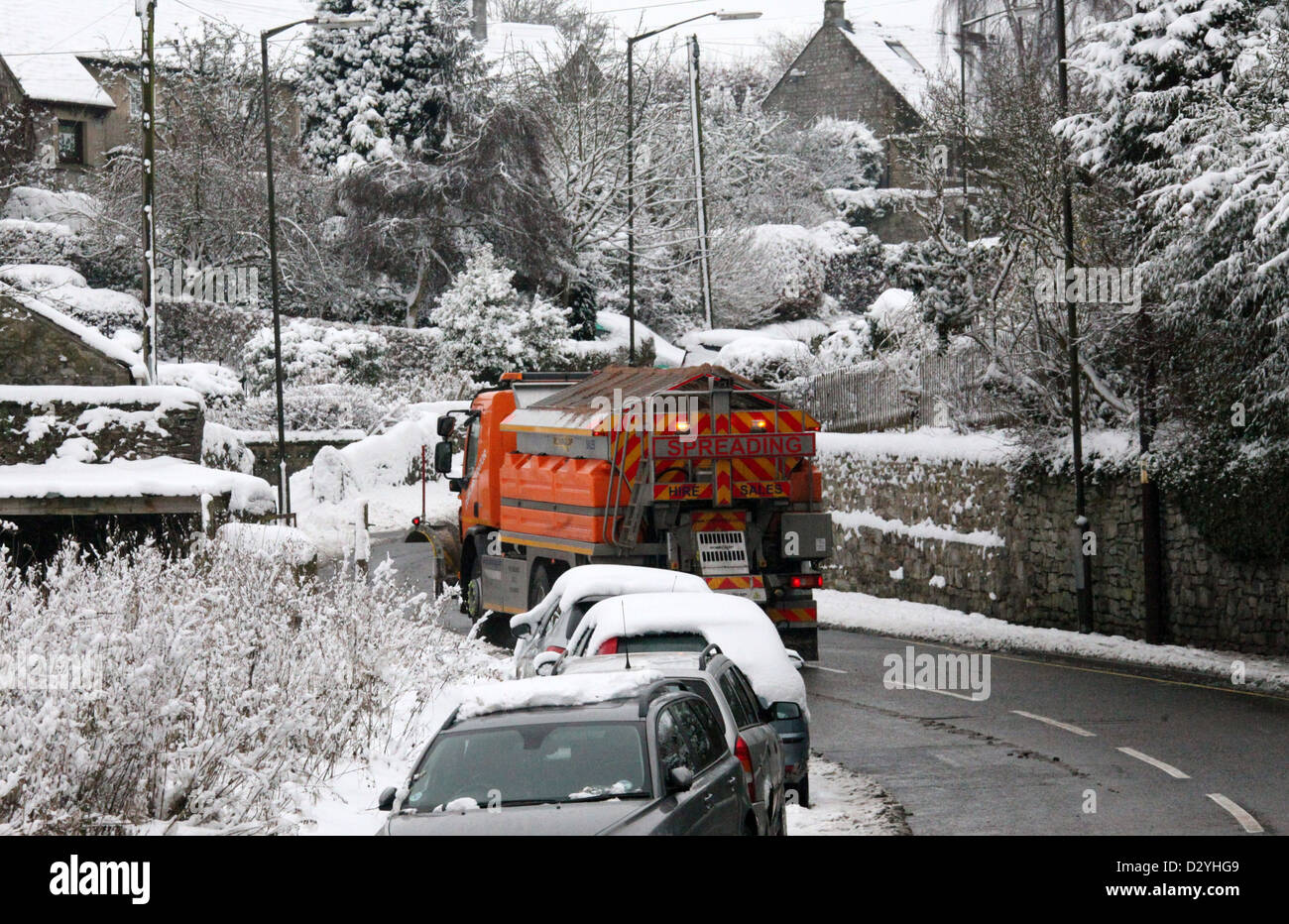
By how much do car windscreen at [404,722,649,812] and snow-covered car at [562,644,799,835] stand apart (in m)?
1.08

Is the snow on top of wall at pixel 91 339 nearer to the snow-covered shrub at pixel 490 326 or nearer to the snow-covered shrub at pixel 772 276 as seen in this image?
the snow-covered shrub at pixel 490 326

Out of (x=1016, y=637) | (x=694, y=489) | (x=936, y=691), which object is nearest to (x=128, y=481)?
(x=694, y=489)

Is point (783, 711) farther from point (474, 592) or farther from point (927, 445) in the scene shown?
point (927, 445)

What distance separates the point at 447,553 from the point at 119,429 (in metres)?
7.95

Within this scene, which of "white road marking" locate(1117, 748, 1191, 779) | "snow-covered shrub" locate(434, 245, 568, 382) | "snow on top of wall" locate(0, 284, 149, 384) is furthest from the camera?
"snow-covered shrub" locate(434, 245, 568, 382)

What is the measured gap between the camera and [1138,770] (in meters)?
12.8

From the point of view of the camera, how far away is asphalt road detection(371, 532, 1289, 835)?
11141mm

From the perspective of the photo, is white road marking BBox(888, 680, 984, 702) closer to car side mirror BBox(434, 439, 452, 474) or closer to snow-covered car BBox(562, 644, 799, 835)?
snow-covered car BBox(562, 644, 799, 835)

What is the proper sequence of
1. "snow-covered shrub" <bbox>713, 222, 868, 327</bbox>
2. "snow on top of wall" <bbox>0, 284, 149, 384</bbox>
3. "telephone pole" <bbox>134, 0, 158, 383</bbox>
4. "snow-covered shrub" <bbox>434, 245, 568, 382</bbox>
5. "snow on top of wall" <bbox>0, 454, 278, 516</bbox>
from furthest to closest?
"snow-covered shrub" <bbox>713, 222, 868, 327</bbox>, "snow-covered shrub" <bbox>434, 245, 568, 382</bbox>, "telephone pole" <bbox>134, 0, 158, 383</bbox>, "snow on top of wall" <bbox>0, 284, 149, 384</bbox>, "snow on top of wall" <bbox>0, 454, 278, 516</bbox>

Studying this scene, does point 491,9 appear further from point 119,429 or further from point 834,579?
point 119,429

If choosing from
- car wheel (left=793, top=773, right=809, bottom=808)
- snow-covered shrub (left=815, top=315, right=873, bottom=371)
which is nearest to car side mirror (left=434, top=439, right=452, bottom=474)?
car wheel (left=793, top=773, right=809, bottom=808)

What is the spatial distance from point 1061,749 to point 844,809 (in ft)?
10.9

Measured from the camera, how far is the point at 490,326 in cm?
4575

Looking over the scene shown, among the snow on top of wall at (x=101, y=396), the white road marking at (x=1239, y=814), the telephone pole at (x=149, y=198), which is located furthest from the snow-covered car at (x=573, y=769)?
the telephone pole at (x=149, y=198)
